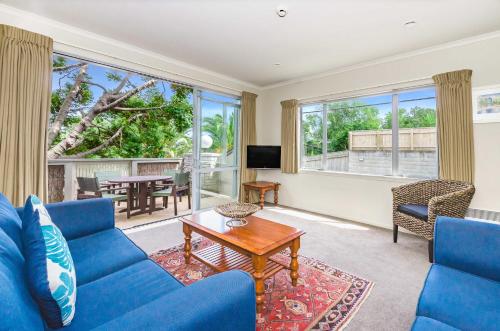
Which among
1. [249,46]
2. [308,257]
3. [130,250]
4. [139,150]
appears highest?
[249,46]

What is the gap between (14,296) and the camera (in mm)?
661

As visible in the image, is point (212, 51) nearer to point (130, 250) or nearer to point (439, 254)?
point (130, 250)

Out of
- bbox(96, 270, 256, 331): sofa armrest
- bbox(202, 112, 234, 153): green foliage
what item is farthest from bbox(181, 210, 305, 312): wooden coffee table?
bbox(202, 112, 234, 153): green foliage

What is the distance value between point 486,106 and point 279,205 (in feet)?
11.2

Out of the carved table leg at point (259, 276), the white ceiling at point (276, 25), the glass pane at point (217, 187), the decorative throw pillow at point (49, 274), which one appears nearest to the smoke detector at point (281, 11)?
the white ceiling at point (276, 25)

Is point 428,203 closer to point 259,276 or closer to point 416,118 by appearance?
point 416,118

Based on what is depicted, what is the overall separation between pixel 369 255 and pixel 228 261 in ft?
5.29

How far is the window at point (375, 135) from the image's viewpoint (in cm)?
330

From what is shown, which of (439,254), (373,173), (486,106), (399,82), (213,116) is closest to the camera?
(439,254)

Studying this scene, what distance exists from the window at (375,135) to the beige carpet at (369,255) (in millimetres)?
985

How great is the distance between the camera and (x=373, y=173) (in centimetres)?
376

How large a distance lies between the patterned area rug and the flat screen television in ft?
8.16

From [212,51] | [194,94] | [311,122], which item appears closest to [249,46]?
[212,51]

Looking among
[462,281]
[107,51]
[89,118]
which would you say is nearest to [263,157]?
[107,51]
